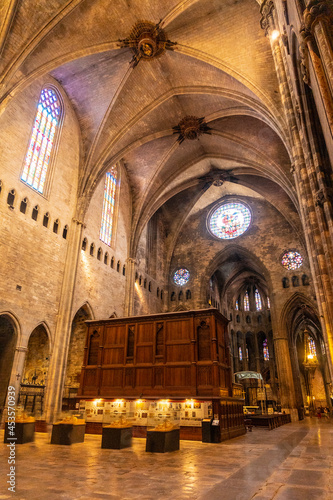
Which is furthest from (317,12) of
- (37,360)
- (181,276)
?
(181,276)

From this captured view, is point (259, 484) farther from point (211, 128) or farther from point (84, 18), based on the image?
point (211, 128)

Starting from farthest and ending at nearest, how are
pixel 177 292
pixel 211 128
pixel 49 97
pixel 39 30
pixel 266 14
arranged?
pixel 177 292 < pixel 211 128 < pixel 49 97 < pixel 39 30 < pixel 266 14

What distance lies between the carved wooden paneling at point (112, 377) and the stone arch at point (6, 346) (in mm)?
4271

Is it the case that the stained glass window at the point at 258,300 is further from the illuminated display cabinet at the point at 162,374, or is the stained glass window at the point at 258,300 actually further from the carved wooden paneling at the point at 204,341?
the carved wooden paneling at the point at 204,341

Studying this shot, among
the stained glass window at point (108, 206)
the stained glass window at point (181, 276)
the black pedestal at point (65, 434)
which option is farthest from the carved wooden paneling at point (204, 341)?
the stained glass window at point (181, 276)

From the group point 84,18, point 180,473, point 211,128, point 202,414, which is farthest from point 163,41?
point 180,473

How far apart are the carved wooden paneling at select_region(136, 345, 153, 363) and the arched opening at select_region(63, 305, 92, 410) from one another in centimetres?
721

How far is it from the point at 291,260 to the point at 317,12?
23.4 m

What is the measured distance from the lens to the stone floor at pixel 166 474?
3.81 metres

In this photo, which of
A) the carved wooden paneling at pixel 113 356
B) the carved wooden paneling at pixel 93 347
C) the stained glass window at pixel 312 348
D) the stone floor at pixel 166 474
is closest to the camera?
the stone floor at pixel 166 474

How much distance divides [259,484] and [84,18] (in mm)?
17054

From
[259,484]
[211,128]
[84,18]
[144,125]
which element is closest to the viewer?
[259,484]

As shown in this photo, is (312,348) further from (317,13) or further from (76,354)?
(317,13)

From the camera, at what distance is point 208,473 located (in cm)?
501
